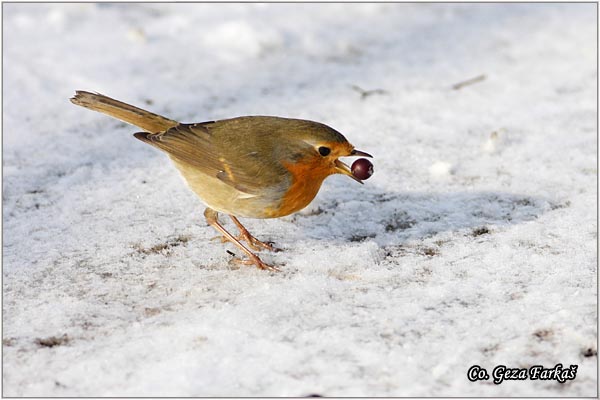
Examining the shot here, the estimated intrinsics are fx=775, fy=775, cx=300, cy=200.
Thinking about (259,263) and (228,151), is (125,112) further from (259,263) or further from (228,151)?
(259,263)

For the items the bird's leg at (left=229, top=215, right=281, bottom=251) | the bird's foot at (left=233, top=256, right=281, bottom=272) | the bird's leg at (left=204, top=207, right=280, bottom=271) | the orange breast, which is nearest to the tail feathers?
the bird's leg at (left=204, top=207, right=280, bottom=271)

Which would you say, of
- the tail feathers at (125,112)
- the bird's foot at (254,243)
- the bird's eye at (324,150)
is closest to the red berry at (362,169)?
the bird's eye at (324,150)

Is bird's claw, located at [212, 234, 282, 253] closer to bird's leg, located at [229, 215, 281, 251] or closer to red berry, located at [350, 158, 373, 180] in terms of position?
bird's leg, located at [229, 215, 281, 251]

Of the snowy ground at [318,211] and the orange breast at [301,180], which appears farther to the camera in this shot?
the orange breast at [301,180]

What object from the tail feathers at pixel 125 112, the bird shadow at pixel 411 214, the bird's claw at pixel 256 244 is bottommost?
the bird's claw at pixel 256 244

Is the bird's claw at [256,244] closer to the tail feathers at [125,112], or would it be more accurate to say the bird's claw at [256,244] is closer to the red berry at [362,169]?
the red berry at [362,169]

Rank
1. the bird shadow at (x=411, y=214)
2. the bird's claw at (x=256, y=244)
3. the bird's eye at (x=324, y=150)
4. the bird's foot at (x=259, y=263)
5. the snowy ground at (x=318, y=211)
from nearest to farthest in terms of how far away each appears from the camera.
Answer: the snowy ground at (x=318, y=211) → the bird's foot at (x=259, y=263) → the bird's eye at (x=324, y=150) → the bird's claw at (x=256, y=244) → the bird shadow at (x=411, y=214)

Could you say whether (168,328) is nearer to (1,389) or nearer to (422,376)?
(1,389)
